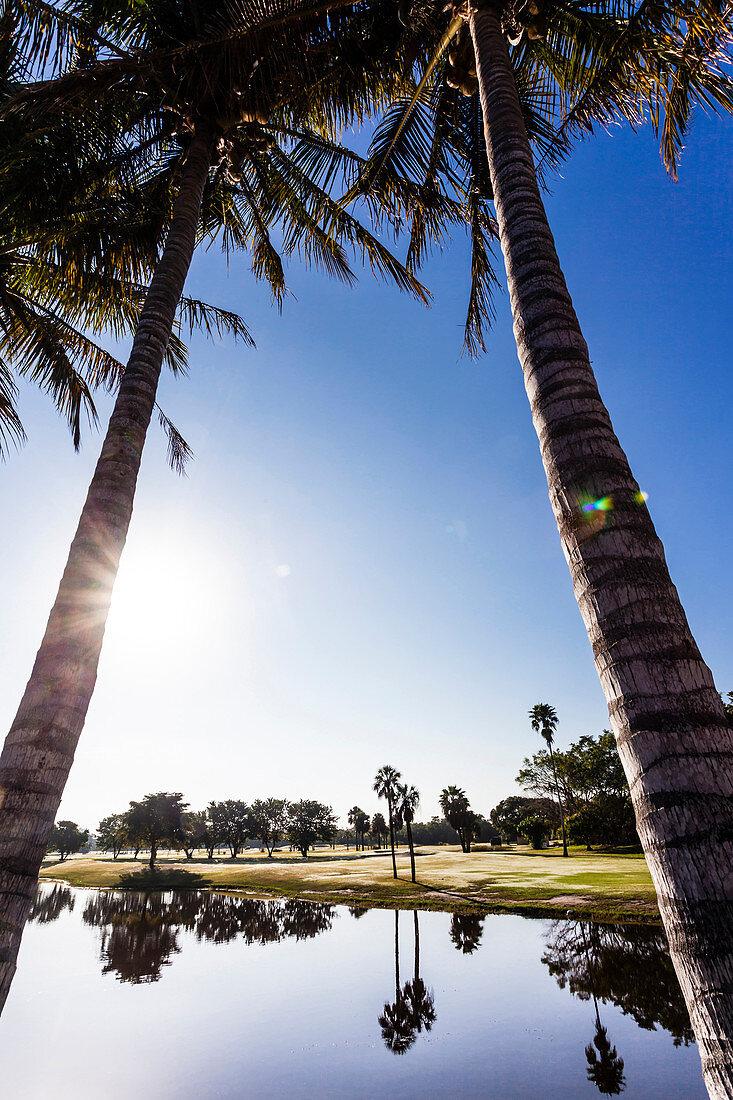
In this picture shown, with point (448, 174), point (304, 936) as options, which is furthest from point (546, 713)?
point (448, 174)

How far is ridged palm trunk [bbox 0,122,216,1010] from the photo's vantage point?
3268 millimetres

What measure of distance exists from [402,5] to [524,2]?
1470 millimetres

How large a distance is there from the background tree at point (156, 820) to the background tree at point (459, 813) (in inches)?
1622

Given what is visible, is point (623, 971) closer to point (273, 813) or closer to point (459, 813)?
point (459, 813)

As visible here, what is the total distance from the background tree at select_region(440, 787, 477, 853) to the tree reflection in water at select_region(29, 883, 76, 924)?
52480 millimetres

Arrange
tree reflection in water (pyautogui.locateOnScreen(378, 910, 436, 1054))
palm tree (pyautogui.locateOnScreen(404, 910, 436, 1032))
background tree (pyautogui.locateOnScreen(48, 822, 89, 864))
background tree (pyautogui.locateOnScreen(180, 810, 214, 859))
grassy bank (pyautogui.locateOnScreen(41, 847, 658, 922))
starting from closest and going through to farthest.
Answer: tree reflection in water (pyautogui.locateOnScreen(378, 910, 436, 1054)) → palm tree (pyautogui.locateOnScreen(404, 910, 436, 1032)) → grassy bank (pyautogui.locateOnScreen(41, 847, 658, 922)) → background tree (pyautogui.locateOnScreen(180, 810, 214, 859)) → background tree (pyautogui.locateOnScreen(48, 822, 89, 864))

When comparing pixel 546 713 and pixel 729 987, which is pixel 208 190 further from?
pixel 546 713

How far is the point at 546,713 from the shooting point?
80.8m

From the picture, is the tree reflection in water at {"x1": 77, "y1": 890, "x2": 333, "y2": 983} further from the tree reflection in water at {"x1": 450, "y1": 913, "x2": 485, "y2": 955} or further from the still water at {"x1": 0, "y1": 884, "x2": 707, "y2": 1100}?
the tree reflection in water at {"x1": 450, "y1": 913, "x2": 485, "y2": 955}

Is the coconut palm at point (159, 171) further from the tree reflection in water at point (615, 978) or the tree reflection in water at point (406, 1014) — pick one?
the tree reflection in water at point (406, 1014)

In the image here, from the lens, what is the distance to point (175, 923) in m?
35.6

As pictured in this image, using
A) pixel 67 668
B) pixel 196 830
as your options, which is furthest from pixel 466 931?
pixel 196 830

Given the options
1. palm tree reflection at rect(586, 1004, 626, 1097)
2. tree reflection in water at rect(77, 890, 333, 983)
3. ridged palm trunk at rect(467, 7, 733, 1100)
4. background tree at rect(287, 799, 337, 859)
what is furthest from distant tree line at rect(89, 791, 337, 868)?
ridged palm trunk at rect(467, 7, 733, 1100)

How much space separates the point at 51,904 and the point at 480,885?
3683cm
